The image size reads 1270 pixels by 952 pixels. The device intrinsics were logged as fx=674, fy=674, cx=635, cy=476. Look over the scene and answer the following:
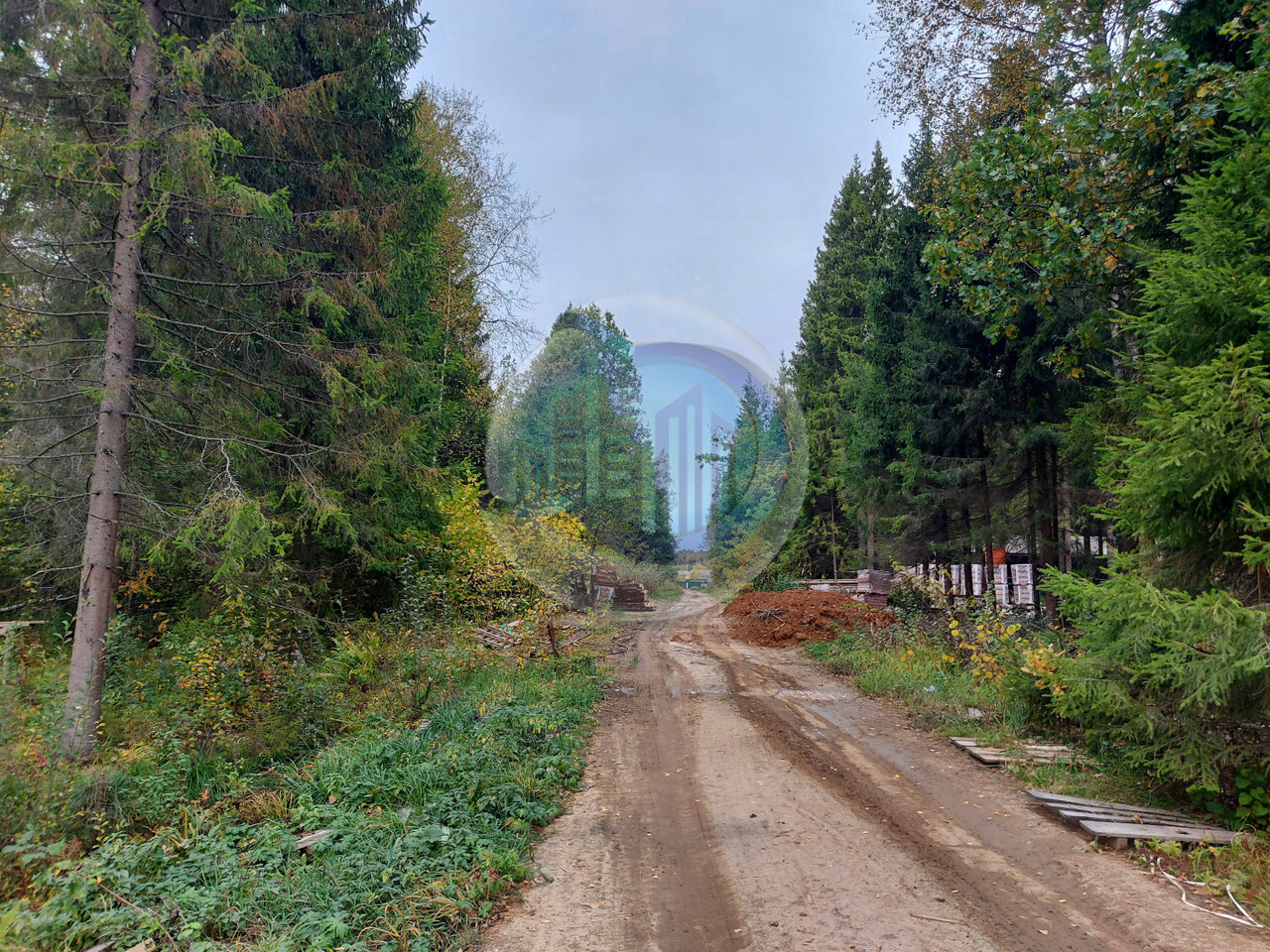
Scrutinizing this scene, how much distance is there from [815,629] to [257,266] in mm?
13780

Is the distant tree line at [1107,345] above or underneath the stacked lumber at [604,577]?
above

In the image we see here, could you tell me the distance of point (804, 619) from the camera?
55.9 ft

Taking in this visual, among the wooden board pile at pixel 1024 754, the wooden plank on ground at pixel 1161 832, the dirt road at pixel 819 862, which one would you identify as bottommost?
the dirt road at pixel 819 862

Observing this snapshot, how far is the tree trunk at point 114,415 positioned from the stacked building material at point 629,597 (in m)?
19.9

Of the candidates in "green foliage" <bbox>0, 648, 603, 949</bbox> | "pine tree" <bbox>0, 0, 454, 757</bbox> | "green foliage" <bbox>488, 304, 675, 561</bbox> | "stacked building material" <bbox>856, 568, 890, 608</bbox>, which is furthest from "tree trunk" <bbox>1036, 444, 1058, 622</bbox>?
"green foliage" <bbox>488, 304, 675, 561</bbox>

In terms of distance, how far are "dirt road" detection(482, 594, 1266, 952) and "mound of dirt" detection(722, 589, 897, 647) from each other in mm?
7961

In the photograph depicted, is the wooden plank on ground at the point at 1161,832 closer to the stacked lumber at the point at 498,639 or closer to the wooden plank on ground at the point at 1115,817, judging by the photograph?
the wooden plank on ground at the point at 1115,817

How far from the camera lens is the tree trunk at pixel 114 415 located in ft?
23.5

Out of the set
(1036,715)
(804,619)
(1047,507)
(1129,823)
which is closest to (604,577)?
(804,619)

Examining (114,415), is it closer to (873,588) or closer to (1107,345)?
(1107,345)

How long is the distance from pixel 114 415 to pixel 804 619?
1453 centimetres

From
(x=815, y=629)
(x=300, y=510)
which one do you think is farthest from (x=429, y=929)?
(x=815, y=629)

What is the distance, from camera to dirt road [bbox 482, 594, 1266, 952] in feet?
12.7

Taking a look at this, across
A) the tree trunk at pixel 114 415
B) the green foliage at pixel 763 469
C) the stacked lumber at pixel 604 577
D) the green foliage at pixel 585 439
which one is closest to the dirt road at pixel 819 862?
the tree trunk at pixel 114 415
